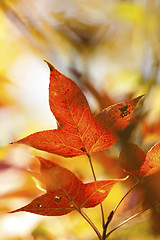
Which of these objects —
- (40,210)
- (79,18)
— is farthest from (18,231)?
(79,18)

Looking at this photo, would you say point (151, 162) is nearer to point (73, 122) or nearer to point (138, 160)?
point (138, 160)

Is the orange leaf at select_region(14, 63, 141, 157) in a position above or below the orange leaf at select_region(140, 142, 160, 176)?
above

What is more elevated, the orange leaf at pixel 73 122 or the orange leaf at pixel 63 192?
the orange leaf at pixel 73 122

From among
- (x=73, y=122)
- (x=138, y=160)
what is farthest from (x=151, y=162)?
(x=73, y=122)
